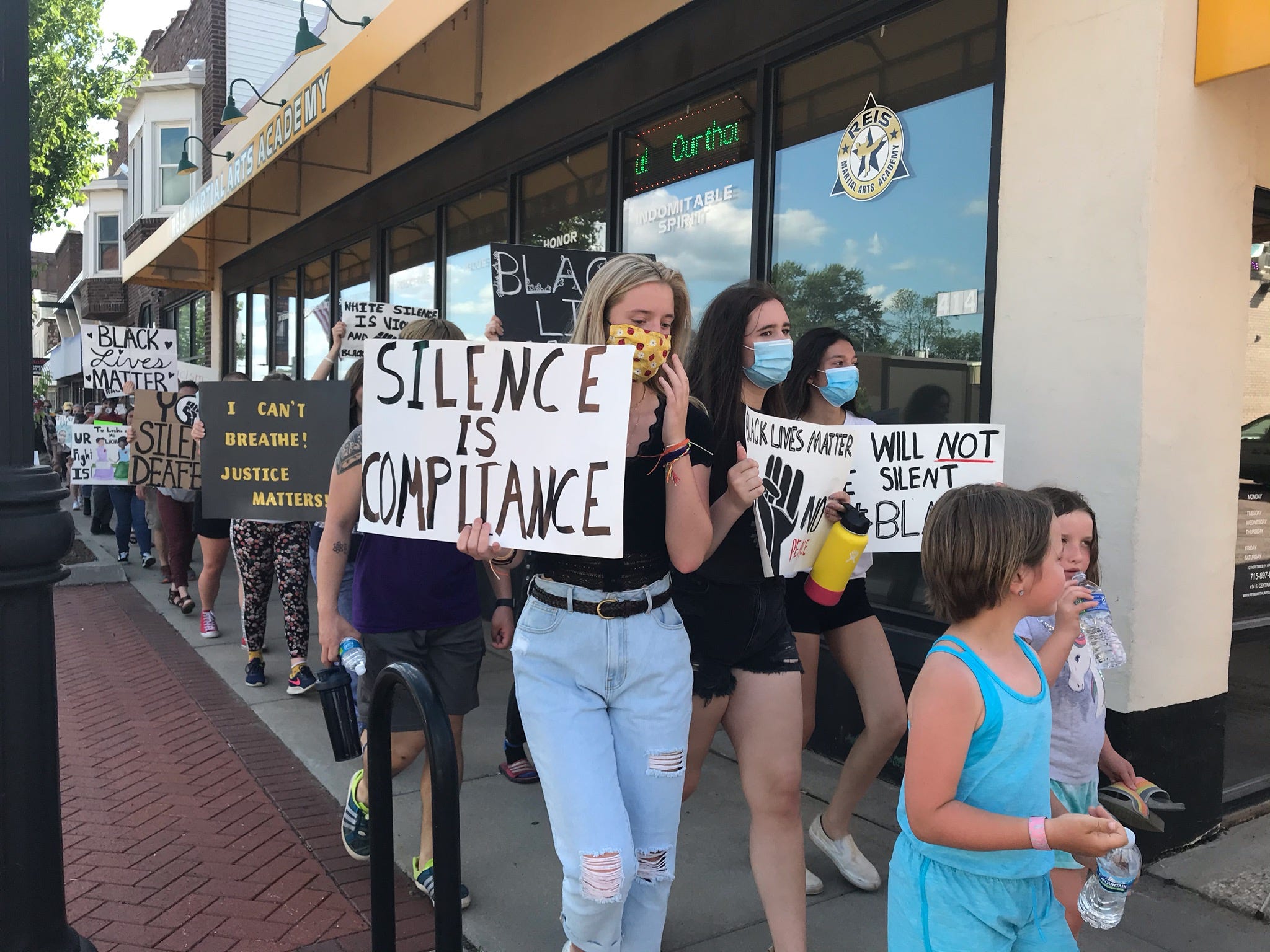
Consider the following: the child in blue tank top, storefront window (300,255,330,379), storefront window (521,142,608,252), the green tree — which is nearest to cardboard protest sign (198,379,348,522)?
storefront window (521,142,608,252)

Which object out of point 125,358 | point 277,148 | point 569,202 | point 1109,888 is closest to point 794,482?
point 1109,888

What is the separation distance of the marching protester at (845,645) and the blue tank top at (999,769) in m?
1.41

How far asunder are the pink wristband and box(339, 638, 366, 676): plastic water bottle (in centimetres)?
234

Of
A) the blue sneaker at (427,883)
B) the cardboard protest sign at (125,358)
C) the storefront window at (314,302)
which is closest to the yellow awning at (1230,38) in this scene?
the blue sneaker at (427,883)

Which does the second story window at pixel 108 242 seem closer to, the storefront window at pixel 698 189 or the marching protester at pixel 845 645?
the storefront window at pixel 698 189

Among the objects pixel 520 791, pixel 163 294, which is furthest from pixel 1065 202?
pixel 163 294

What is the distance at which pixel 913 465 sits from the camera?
3.50 metres

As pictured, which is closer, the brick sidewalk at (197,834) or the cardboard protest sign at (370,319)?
the brick sidewalk at (197,834)

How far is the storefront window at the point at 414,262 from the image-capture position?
372 inches

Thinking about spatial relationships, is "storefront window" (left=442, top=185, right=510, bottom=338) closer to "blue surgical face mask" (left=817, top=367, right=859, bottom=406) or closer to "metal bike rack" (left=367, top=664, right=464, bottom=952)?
"blue surgical face mask" (left=817, top=367, right=859, bottom=406)

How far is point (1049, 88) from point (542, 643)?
3.08 metres

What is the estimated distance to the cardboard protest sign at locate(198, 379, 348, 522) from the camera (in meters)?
4.65

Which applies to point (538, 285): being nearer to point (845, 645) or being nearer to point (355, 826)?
point (845, 645)

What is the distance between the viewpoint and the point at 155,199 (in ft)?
76.4
